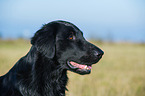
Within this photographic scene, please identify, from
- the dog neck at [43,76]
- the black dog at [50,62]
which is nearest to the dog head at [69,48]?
the black dog at [50,62]

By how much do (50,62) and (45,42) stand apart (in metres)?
→ 0.34

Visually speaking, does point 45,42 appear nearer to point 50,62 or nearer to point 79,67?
point 50,62

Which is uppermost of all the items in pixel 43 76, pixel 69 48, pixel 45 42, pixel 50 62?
pixel 45 42

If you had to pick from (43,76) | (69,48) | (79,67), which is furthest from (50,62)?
(79,67)

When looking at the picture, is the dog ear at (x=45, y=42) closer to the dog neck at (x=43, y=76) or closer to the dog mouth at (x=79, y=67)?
the dog neck at (x=43, y=76)

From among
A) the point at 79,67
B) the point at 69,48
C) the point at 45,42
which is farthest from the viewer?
the point at 79,67

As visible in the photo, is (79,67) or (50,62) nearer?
(50,62)

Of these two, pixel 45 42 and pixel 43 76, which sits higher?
pixel 45 42

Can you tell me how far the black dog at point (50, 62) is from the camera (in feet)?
9.19

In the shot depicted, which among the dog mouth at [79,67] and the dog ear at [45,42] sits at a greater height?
the dog ear at [45,42]

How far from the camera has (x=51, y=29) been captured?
3094 millimetres

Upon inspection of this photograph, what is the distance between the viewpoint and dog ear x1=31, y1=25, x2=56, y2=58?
287 centimetres

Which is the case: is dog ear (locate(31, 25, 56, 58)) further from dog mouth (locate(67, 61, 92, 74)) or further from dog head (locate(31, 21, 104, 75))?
dog mouth (locate(67, 61, 92, 74))

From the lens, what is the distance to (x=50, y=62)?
2998 millimetres
